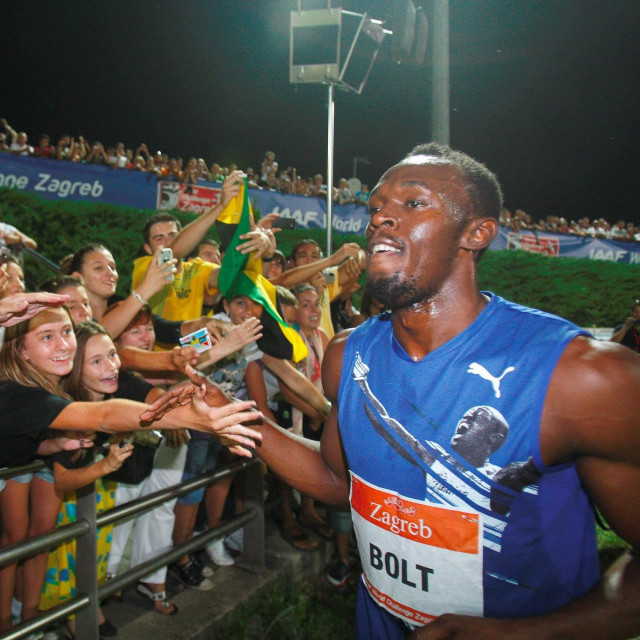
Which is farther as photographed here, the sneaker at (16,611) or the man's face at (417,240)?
the sneaker at (16,611)

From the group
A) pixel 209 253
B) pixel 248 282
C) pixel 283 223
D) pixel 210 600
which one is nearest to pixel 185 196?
pixel 209 253

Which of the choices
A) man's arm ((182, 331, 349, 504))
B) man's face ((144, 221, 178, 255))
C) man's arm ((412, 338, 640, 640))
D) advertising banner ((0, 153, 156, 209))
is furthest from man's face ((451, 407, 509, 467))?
advertising banner ((0, 153, 156, 209))

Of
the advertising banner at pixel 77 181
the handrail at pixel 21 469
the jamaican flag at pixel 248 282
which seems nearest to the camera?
the handrail at pixel 21 469

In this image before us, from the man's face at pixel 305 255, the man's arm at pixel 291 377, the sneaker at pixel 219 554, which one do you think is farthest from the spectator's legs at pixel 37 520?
the man's face at pixel 305 255

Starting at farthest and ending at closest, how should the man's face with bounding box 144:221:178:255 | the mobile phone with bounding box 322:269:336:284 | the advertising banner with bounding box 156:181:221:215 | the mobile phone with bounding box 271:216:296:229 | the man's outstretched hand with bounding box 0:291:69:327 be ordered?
the advertising banner with bounding box 156:181:221:215 < the mobile phone with bounding box 322:269:336:284 < the mobile phone with bounding box 271:216:296:229 < the man's face with bounding box 144:221:178:255 < the man's outstretched hand with bounding box 0:291:69:327

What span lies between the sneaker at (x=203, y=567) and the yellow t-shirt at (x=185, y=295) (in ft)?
5.45

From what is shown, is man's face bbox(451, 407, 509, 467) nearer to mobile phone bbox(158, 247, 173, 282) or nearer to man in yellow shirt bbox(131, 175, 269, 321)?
mobile phone bbox(158, 247, 173, 282)

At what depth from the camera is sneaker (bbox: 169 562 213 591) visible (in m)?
3.60

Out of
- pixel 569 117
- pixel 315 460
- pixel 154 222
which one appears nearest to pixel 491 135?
pixel 569 117

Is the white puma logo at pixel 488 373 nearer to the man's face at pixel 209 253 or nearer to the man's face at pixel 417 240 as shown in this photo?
the man's face at pixel 417 240

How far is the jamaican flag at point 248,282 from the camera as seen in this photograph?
3.90 metres

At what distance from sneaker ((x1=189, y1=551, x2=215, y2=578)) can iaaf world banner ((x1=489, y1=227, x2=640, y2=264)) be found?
483 inches

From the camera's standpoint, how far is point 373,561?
173 centimetres

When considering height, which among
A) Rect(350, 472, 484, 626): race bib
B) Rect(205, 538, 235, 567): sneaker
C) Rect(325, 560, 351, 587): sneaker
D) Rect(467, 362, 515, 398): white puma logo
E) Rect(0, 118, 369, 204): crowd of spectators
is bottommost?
Rect(325, 560, 351, 587): sneaker
